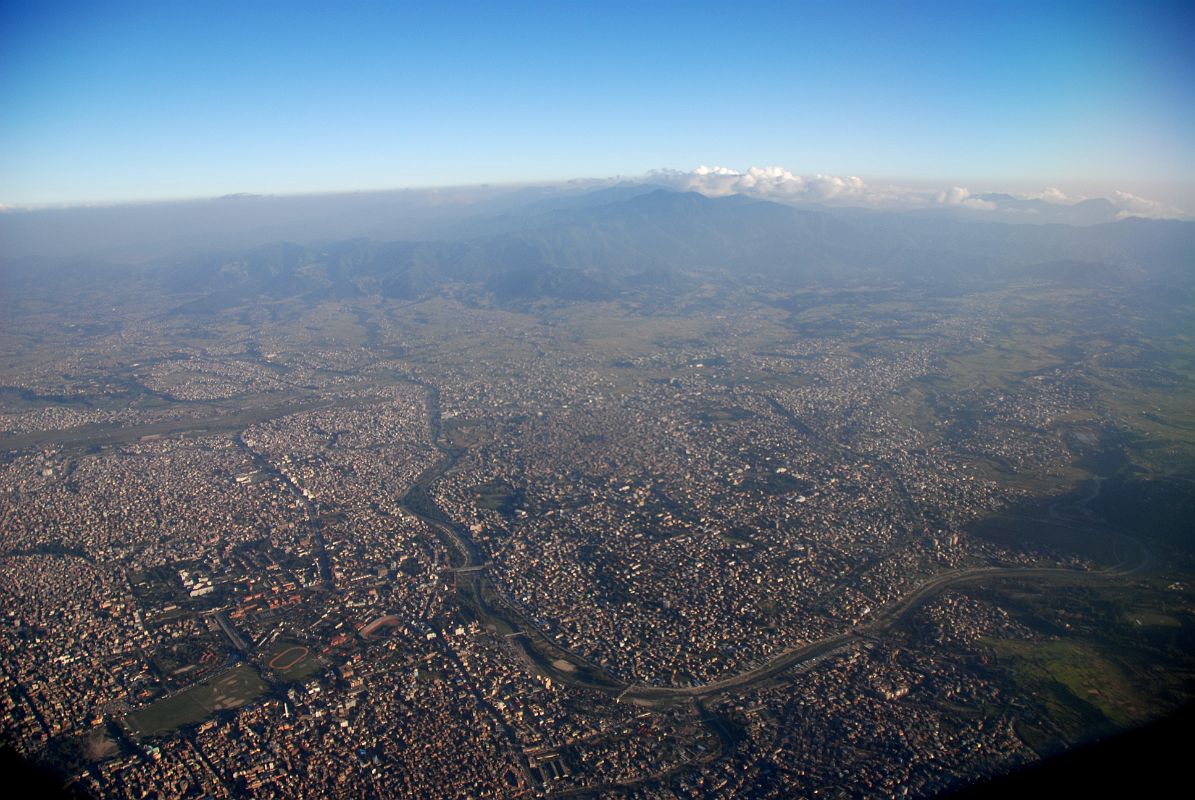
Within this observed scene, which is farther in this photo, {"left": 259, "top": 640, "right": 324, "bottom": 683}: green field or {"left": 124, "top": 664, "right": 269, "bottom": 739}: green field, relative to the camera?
{"left": 259, "top": 640, "right": 324, "bottom": 683}: green field

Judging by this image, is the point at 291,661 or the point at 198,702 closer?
the point at 198,702

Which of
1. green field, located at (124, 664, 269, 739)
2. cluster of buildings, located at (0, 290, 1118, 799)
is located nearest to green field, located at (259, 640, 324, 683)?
cluster of buildings, located at (0, 290, 1118, 799)

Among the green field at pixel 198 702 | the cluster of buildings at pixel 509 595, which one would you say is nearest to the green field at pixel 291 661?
the cluster of buildings at pixel 509 595

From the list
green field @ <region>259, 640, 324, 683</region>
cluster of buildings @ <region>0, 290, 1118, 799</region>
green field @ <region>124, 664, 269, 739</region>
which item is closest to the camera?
cluster of buildings @ <region>0, 290, 1118, 799</region>

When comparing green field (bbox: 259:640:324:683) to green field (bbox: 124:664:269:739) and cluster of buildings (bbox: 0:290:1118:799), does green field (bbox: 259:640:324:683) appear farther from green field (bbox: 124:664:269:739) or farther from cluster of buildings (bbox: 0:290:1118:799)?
green field (bbox: 124:664:269:739)

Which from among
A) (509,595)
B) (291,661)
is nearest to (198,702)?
(291,661)

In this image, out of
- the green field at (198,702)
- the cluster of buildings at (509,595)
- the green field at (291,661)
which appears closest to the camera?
the cluster of buildings at (509,595)

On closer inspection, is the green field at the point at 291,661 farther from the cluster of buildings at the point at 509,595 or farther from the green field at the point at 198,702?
the green field at the point at 198,702

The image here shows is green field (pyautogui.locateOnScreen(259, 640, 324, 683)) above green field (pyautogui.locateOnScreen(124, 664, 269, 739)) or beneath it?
beneath

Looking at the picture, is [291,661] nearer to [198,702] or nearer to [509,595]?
[198,702]

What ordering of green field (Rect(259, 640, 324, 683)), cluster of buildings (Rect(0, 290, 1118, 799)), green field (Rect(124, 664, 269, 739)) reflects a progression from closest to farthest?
cluster of buildings (Rect(0, 290, 1118, 799)) → green field (Rect(124, 664, 269, 739)) → green field (Rect(259, 640, 324, 683))

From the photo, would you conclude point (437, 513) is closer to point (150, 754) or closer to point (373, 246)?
point (150, 754)
